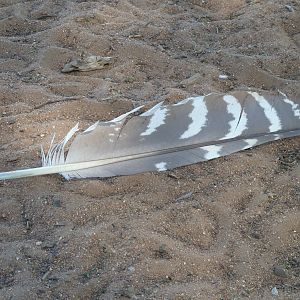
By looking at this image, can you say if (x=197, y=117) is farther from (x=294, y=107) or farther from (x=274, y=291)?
(x=274, y=291)

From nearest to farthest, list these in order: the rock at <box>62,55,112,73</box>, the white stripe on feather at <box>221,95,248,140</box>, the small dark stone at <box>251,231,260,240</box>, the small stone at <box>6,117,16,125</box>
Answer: the small dark stone at <box>251,231,260,240</box> < the white stripe on feather at <box>221,95,248,140</box> < the small stone at <box>6,117,16,125</box> < the rock at <box>62,55,112,73</box>

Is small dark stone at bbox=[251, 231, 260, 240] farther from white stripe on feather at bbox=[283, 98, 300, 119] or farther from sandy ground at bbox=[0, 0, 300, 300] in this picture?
white stripe on feather at bbox=[283, 98, 300, 119]

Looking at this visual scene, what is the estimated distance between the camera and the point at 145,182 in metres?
2.66

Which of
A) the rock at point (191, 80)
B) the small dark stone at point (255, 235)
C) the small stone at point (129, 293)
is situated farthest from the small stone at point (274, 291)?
the rock at point (191, 80)

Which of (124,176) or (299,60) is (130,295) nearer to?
(124,176)

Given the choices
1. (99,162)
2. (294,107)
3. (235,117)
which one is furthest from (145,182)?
(294,107)

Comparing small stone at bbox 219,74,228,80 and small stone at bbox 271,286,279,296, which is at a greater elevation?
small stone at bbox 219,74,228,80

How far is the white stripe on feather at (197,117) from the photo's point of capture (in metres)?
2.86

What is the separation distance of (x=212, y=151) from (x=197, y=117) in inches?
8.3

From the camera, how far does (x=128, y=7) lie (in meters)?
4.14

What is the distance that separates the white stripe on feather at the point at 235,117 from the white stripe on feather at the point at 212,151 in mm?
71

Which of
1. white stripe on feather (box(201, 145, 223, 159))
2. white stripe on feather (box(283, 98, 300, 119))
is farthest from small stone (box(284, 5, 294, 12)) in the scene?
white stripe on feather (box(201, 145, 223, 159))

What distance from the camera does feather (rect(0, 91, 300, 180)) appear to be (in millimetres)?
2721

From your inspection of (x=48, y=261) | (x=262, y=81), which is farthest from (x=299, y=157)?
(x=48, y=261)
